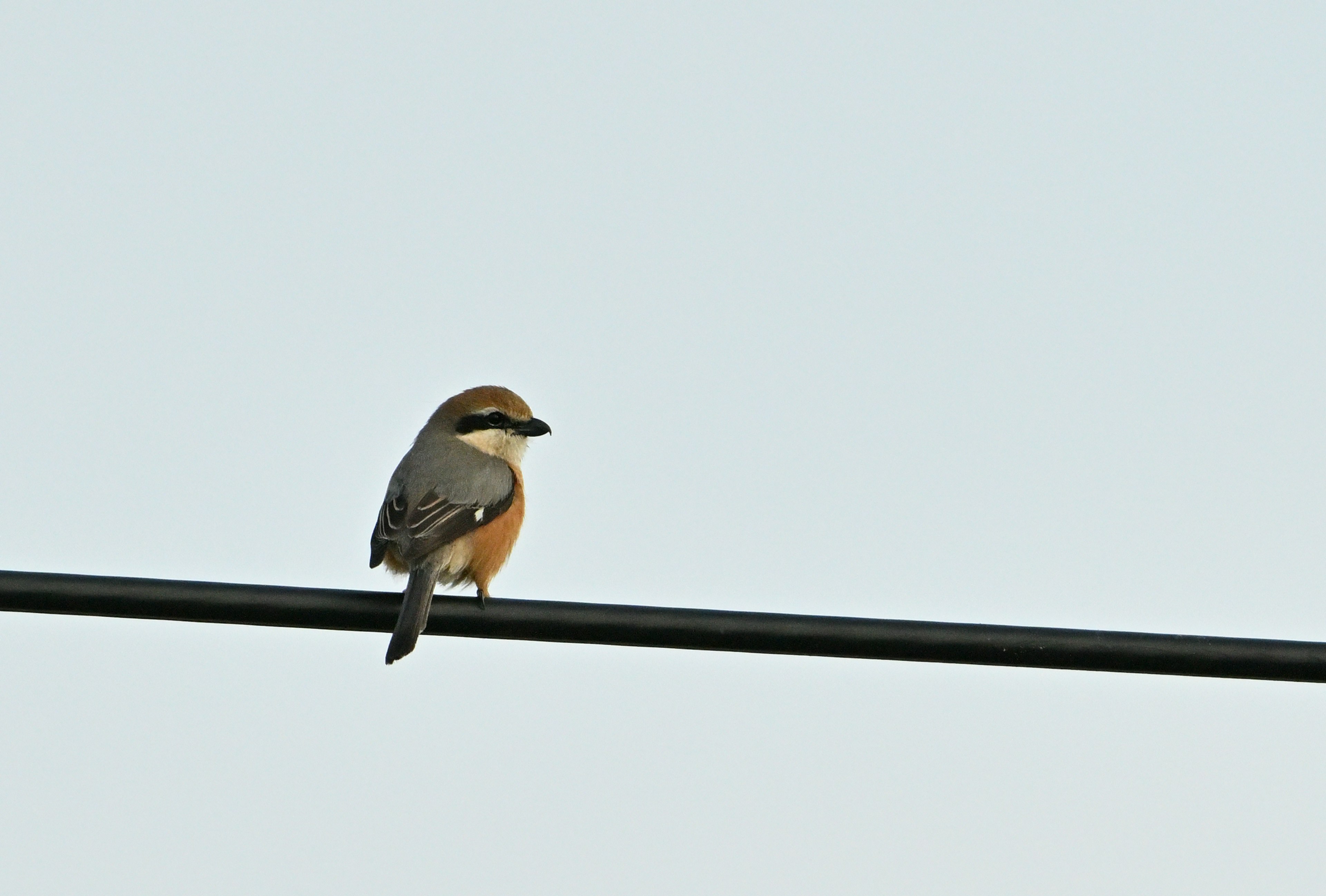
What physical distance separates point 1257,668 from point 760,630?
1.23 m

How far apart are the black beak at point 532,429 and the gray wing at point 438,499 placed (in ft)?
1.65

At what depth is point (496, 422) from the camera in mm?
8117

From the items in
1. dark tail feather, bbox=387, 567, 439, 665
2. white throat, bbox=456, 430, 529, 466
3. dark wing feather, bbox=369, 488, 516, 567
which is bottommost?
dark tail feather, bbox=387, 567, 439, 665

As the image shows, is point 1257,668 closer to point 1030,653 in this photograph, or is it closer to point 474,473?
point 1030,653

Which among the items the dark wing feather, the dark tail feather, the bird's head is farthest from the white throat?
the dark tail feather

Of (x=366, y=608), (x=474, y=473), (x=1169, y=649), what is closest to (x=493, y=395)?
(x=474, y=473)

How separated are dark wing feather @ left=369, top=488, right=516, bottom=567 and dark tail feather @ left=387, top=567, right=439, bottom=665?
0.36 meters

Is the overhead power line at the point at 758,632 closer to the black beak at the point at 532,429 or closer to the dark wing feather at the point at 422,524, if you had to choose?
the dark wing feather at the point at 422,524

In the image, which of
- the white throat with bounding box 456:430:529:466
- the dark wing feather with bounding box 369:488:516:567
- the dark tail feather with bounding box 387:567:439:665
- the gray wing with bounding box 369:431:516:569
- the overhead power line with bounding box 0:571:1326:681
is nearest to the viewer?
the overhead power line with bounding box 0:571:1326:681

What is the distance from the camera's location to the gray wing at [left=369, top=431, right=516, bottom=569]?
21.3ft

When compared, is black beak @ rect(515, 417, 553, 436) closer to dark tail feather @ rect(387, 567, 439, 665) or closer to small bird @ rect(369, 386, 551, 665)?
small bird @ rect(369, 386, 551, 665)

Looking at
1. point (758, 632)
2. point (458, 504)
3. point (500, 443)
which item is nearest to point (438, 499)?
point (458, 504)

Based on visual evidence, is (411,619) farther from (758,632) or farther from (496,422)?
(496,422)

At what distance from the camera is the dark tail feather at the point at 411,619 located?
5148mm
